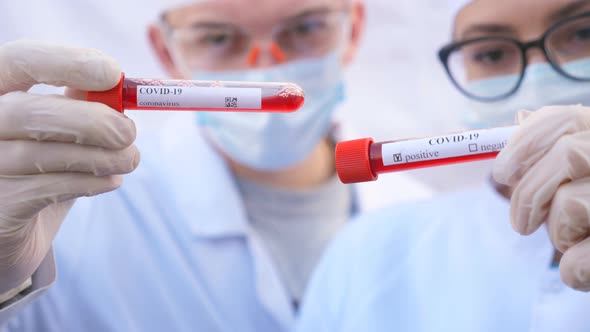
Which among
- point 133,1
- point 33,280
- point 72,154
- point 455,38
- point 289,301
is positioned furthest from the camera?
point 133,1

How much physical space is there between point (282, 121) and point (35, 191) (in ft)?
3.11

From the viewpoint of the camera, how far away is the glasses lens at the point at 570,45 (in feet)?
4.07

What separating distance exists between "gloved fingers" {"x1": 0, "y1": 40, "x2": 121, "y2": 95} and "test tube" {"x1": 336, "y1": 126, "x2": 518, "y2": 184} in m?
0.41

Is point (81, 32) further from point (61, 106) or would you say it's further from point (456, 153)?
point (456, 153)

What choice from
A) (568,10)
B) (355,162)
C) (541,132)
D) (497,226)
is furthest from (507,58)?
(355,162)

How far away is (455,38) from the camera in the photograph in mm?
1516

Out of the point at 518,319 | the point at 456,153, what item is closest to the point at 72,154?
the point at 456,153

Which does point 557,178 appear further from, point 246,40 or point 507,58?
point 246,40

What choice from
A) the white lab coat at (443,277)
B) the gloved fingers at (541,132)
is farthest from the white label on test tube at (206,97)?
the white lab coat at (443,277)

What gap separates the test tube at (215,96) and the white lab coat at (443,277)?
25.1 inches

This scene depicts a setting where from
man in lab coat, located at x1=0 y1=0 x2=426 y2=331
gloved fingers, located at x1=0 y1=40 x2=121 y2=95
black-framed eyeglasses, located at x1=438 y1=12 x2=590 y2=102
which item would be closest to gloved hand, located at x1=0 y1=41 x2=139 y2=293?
gloved fingers, located at x1=0 y1=40 x2=121 y2=95

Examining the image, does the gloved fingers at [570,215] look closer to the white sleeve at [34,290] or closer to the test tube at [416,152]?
the test tube at [416,152]

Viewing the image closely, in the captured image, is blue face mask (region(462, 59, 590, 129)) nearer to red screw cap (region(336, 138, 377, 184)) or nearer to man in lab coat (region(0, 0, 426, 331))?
red screw cap (region(336, 138, 377, 184))

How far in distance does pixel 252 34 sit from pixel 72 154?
101cm
